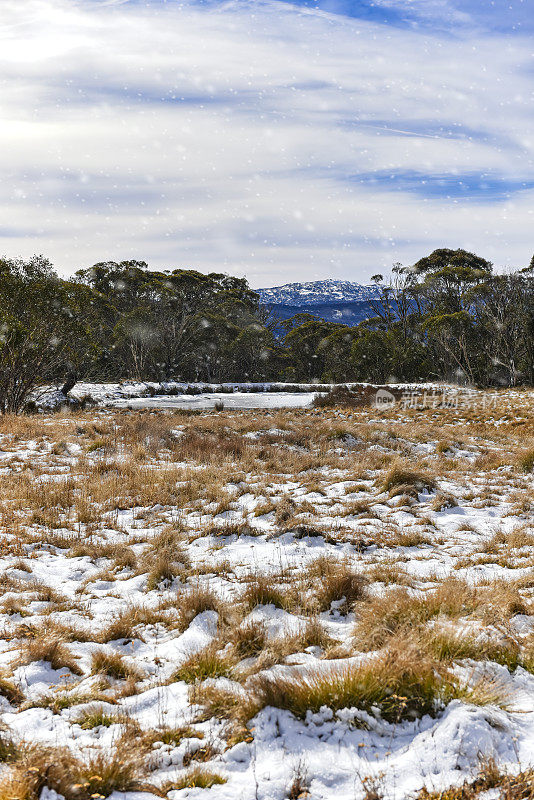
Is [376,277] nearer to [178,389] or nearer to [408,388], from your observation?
[408,388]

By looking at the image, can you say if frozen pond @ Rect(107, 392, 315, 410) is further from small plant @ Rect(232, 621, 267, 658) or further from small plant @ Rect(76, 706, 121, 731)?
small plant @ Rect(76, 706, 121, 731)

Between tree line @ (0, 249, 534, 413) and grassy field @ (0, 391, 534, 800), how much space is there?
1623cm

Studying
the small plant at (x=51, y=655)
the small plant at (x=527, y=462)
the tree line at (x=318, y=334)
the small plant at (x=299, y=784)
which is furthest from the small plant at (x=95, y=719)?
the tree line at (x=318, y=334)

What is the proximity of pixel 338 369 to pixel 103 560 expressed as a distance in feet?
120

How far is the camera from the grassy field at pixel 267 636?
81.5 inches

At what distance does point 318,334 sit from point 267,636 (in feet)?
140

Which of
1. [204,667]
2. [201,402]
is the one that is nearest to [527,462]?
[204,667]

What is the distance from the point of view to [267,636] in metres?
3.23

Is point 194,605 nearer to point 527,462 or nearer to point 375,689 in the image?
point 375,689

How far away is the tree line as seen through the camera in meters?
32.5

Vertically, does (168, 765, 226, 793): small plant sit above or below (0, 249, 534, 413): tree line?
below

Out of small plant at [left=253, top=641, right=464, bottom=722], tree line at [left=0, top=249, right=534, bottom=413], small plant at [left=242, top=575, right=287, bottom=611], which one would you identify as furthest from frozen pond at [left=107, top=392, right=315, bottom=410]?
small plant at [left=253, top=641, right=464, bottom=722]

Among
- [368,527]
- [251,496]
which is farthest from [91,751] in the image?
[251,496]

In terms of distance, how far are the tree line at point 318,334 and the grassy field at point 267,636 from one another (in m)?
16.2
